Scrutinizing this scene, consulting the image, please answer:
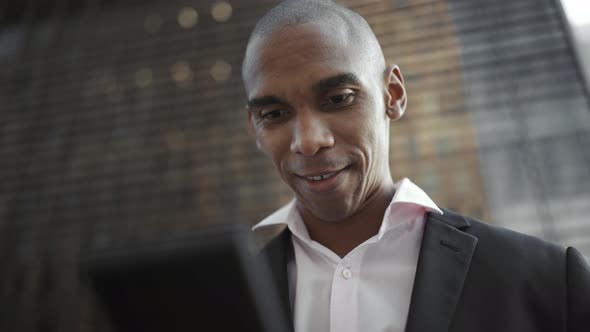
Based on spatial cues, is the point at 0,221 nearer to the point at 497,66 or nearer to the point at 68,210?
the point at 68,210

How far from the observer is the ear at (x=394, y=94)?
0.88m

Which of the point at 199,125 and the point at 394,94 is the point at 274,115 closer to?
the point at 394,94

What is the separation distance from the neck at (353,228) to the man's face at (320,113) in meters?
0.03

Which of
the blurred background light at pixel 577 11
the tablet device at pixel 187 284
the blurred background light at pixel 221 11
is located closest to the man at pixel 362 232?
the tablet device at pixel 187 284

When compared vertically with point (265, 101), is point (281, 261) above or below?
below

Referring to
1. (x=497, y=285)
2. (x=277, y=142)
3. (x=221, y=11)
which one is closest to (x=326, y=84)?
(x=277, y=142)

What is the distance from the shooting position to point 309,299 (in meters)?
0.79

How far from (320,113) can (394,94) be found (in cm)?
23

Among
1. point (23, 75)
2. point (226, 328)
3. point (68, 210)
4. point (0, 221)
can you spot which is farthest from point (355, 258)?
point (23, 75)

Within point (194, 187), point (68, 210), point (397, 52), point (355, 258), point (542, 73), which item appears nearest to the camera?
point (355, 258)

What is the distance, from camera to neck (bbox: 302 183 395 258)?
833mm

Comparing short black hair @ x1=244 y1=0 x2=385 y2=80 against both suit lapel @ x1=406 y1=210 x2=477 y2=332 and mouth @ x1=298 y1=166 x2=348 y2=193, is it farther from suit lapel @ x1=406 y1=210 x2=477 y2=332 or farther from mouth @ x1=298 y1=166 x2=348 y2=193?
suit lapel @ x1=406 y1=210 x2=477 y2=332

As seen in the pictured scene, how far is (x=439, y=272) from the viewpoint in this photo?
0.71m

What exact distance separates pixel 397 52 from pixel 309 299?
47.1 inches
